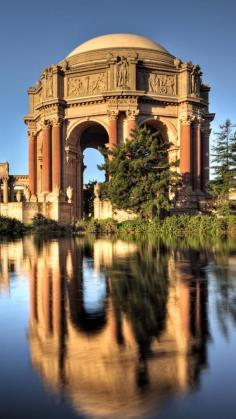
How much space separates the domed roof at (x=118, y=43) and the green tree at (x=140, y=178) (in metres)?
15.5

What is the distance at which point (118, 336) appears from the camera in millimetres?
4836

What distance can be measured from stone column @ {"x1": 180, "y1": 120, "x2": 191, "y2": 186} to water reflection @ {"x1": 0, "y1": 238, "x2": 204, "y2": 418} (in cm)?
3044

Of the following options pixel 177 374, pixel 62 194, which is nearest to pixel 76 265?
pixel 177 374

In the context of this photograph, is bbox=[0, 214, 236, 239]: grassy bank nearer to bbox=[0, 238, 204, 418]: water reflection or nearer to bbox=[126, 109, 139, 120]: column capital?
bbox=[126, 109, 139, 120]: column capital

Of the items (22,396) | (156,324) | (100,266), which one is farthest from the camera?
(100,266)

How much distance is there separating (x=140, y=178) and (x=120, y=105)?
1150cm

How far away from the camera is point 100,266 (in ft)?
36.8

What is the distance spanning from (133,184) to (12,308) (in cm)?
2424

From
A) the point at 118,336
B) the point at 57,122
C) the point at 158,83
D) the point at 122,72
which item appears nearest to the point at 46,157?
the point at 57,122

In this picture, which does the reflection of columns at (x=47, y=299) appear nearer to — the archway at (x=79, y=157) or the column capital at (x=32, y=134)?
the archway at (x=79, y=157)

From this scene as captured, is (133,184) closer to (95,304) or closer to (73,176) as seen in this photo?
(73,176)

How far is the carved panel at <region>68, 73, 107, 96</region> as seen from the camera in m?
39.6

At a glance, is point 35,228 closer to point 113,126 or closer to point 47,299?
point 113,126

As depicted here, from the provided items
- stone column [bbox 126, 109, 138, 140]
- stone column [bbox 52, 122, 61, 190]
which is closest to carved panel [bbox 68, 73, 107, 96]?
stone column [bbox 126, 109, 138, 140]
